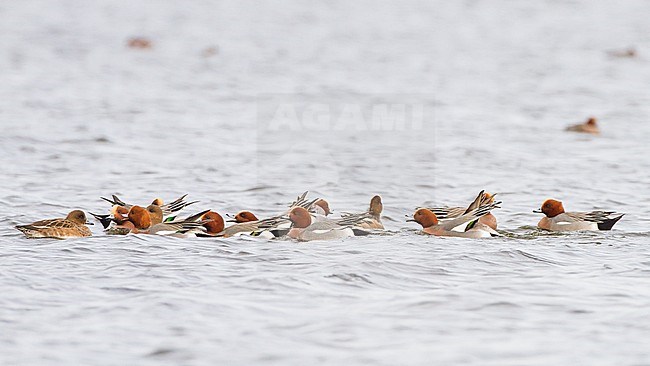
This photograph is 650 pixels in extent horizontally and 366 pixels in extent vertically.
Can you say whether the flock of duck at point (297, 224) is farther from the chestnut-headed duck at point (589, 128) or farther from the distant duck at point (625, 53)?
the distant duck at point (625, 53)

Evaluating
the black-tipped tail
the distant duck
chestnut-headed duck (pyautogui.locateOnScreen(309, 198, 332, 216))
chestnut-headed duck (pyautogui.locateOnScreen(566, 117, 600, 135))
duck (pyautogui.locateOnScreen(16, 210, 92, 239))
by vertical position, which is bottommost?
duck (pyautogui.locateOnScreen(16, 210, 92, 239))

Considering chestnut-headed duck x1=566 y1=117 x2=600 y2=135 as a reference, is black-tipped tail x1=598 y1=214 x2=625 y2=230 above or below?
below

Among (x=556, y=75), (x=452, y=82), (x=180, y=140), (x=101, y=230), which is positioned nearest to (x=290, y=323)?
(x=101, y=230)

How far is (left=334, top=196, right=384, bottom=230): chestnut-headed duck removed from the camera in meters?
13.8

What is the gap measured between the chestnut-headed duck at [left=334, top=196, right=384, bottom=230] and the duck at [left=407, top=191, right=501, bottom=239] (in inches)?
19.8

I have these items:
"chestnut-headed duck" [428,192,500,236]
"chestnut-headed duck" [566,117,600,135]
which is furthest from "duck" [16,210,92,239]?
"chestnut-headed duck" [566,117,600,135]

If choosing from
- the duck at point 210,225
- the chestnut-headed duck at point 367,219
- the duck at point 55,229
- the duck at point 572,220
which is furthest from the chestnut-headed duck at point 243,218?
the duck at point 572,220

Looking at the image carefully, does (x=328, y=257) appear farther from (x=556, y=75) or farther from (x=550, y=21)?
(x=550, y=21)

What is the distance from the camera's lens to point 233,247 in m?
12.9

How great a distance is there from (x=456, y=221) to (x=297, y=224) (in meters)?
1.92

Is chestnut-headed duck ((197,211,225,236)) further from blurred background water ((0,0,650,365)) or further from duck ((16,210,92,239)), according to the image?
duck ((16,210,92,239))

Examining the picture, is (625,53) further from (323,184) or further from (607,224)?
(607,224)

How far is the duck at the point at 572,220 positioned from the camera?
13938mm

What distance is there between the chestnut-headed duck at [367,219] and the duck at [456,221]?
502 millimetres
